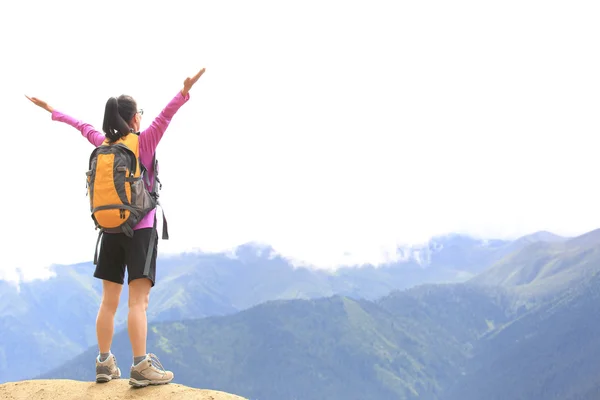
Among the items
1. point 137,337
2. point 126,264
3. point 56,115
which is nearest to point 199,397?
point 137,337

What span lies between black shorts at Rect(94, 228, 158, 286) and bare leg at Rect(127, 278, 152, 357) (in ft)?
0.42

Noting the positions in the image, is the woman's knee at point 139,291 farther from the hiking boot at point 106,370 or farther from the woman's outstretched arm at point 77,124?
the woman's outstretched arm at point 77,124

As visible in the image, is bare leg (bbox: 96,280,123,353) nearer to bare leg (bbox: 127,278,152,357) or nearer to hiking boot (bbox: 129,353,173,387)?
bare leg (bbox: 127,278,152,357)

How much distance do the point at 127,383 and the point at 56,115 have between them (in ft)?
16.2

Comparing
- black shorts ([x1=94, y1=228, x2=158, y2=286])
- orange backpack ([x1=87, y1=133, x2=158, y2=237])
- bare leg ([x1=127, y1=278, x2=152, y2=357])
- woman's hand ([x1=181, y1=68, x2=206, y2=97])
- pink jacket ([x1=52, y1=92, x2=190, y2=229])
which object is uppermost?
woman's hand ([x1=181, y1=68, x2=206, y2=97])

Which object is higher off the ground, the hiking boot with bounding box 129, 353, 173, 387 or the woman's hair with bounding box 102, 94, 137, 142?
the woman's hair with bounding box 102, 94, 137, 142

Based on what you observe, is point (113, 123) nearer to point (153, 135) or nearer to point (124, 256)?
point (153, 135)

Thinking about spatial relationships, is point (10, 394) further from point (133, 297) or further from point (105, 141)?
point (105, 141)

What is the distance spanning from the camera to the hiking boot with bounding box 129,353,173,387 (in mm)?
9922

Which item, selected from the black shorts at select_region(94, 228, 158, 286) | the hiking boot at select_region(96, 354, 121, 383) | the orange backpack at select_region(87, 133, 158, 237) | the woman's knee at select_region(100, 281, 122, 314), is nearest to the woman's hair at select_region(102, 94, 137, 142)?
the orange backpack at select_region(87, 133, 158, 237)

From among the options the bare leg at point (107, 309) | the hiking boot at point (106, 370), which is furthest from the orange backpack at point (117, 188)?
the hiking boot at point (106, 370)

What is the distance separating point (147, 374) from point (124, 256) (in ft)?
6.23

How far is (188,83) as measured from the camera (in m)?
9.59

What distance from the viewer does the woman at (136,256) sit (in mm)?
9727
